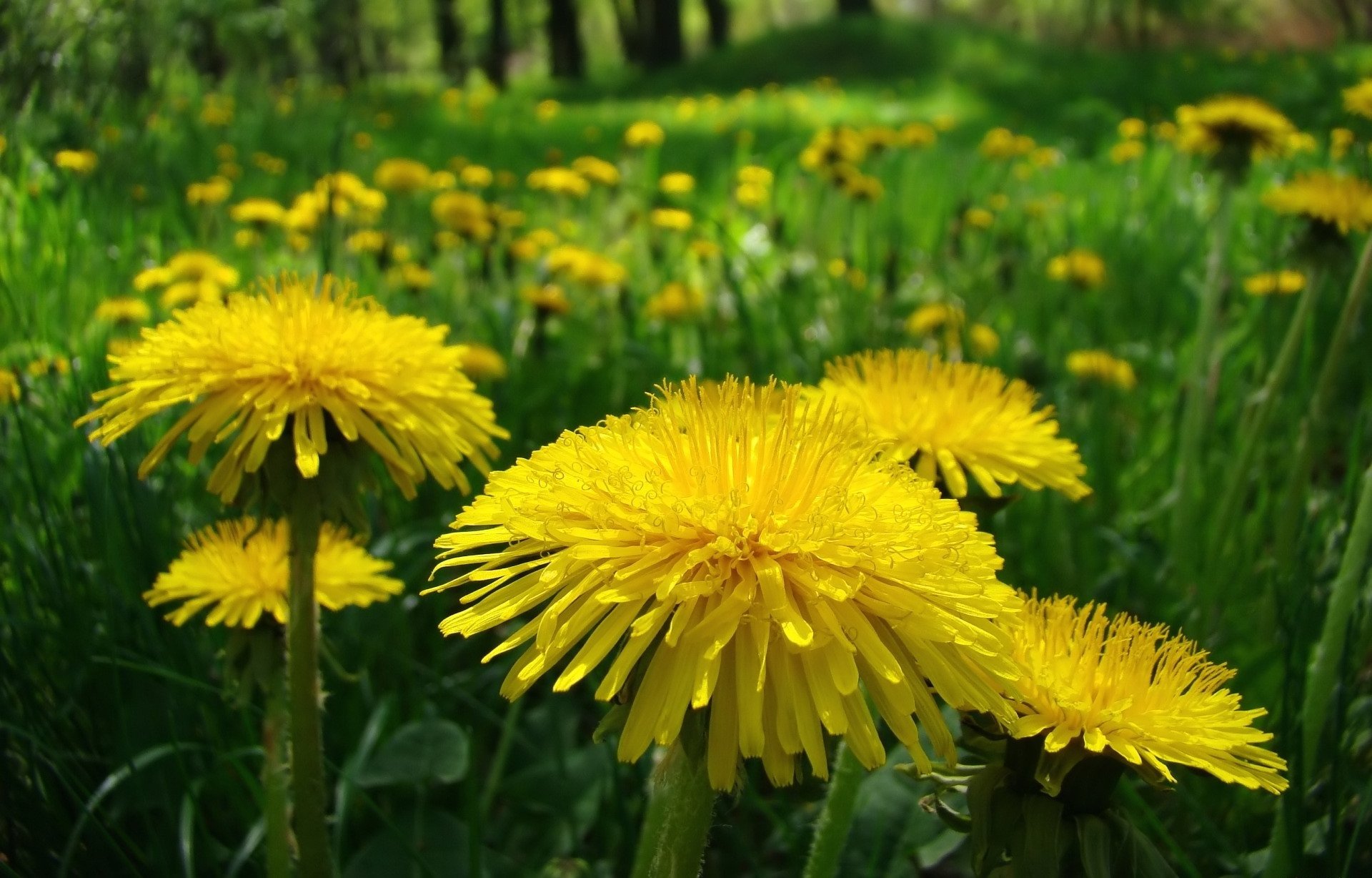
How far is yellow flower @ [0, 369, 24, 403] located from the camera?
1.42 meters

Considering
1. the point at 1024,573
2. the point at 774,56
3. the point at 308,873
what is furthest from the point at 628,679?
the point at 774,56

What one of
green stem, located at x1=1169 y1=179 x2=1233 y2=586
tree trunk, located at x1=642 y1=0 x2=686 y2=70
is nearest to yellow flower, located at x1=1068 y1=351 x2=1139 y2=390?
green stem, located at x1=1169 y1=179 x2=1233 y2=586

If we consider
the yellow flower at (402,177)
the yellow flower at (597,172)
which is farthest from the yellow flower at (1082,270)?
the yellow flower at (402,177)

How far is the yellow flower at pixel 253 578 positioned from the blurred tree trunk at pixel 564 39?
17.2 m

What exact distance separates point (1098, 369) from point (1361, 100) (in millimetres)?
700

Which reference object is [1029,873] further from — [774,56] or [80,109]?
[774,56]

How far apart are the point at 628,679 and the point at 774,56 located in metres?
14.2

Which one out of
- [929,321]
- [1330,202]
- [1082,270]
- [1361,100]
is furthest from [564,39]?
[1330,202]

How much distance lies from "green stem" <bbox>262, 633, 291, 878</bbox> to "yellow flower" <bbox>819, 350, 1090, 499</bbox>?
67 centimetres

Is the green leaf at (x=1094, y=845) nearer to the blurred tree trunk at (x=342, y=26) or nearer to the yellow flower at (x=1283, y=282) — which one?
the yellow flower at (x=1283, y=282)

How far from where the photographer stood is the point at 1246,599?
1714 millimetres

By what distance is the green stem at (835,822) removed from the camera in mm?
940

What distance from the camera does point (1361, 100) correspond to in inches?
68.9

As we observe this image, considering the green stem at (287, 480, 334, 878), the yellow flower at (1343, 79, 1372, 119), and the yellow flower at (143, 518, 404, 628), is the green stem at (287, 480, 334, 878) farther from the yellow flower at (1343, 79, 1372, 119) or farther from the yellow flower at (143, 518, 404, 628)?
the yellow flower at (1343, 79, 1372, 119)
